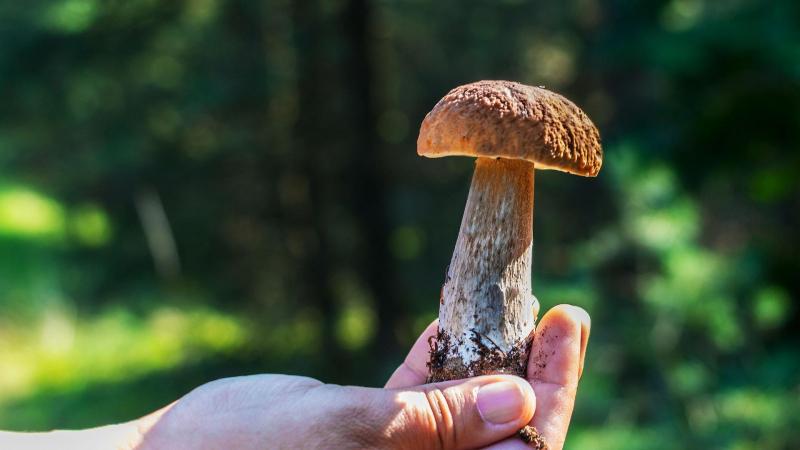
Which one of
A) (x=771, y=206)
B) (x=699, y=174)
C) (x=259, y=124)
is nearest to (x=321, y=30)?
(x=259, y=124)

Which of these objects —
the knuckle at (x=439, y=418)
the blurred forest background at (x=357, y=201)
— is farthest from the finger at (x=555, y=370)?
the blurred forest background at (x=357, y=201)

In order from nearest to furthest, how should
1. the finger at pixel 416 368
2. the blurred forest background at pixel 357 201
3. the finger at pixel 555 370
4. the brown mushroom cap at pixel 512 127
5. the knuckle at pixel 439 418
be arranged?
1. the brown mushroom cap at pixel 512 127
2. the knuckle at pixel 439 418
3. the finger at pixel 555 370
4. the finger at pixel 416 368
5. the blurred forest background at pixel 357 201

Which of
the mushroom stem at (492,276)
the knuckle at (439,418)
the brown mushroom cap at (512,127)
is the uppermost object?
the brown mushroom cap at (512,127)

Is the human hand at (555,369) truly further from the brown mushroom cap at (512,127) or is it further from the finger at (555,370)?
the brown mushroom cap at (512,127)

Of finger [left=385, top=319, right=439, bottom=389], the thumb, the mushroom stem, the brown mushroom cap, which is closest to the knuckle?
the thumb

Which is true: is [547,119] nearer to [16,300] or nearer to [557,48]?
[557,48]

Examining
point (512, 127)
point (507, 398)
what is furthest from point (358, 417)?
point (512, 127)

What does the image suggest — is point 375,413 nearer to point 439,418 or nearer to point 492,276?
point 439,418
